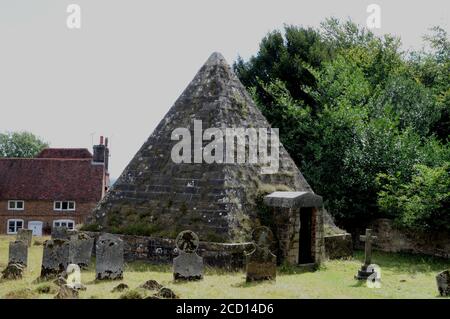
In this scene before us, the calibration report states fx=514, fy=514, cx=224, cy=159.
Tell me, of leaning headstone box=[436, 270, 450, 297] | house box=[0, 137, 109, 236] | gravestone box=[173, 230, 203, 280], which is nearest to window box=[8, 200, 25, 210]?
house box=[0, 137, 109, 236]

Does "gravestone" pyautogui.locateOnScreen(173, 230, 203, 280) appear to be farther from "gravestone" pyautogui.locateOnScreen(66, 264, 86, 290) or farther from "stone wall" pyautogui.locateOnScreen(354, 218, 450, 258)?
"stone wall" pyautogui.locateOnScreen(354, 218, 450, 258)

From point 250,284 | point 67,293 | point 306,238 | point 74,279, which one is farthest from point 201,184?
point 67,293

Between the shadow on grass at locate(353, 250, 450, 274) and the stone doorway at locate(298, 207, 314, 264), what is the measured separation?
2699 mm

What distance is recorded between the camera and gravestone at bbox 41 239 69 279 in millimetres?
11164

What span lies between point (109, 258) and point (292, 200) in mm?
4882

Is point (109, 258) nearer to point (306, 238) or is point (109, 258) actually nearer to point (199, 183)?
point (199, 183)

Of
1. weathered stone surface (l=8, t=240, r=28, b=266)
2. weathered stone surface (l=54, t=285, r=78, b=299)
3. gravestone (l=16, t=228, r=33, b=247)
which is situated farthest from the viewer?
gravestone (l=16, t=228, r=33, b=247)

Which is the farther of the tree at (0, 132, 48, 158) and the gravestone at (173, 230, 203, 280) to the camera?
the tree at (0, 132, 48, 158)

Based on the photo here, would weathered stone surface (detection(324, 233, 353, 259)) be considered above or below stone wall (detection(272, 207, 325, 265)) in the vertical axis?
below

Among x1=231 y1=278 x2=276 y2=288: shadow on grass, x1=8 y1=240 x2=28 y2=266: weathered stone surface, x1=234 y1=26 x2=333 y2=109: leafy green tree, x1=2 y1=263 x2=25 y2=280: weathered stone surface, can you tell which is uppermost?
x1=234 y1=26 x2=333 y2=109: leafy green tree

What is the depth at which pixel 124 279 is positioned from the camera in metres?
11.0

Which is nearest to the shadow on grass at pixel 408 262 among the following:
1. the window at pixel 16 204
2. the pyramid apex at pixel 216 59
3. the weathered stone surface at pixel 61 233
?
the pyramid apex at pixel 216 59
